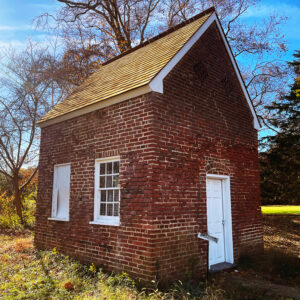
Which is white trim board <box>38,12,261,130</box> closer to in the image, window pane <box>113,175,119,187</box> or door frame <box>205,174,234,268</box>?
window pane <box>113,175,119,187</box>

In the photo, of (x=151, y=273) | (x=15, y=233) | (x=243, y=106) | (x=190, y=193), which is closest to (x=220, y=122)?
(x=243, y=106)

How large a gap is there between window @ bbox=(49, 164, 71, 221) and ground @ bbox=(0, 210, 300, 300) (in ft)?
3.65

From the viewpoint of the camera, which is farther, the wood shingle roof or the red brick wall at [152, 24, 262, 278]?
the wood shingle roof

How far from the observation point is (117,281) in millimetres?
6398

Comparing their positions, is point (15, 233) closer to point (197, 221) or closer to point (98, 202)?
point (98, 202)

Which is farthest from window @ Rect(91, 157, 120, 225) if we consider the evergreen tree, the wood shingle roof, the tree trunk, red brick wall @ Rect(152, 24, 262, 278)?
the evergreen tree

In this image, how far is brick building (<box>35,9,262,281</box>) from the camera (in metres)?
6.53

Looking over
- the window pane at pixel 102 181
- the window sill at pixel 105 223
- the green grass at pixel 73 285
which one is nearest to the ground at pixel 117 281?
the green grass at pixel 73 285

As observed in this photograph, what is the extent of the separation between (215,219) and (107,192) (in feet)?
10.1

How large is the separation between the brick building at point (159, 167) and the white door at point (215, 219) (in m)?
0.03

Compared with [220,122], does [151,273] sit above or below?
below

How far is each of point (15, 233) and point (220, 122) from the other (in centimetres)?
1096

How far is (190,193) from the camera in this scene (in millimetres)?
7168

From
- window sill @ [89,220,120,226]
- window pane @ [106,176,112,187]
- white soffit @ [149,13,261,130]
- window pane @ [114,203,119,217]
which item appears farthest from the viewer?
window pane @ [106,176,112,187]
